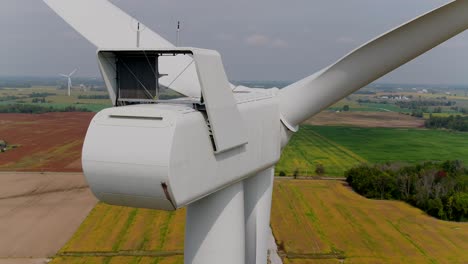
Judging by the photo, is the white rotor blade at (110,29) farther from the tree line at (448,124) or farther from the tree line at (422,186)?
the tree line at (448,124)

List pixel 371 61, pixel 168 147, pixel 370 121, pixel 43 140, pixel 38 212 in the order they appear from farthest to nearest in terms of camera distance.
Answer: pixel 370 121 < pixel 43 140 < pixel 38 212 < pixel 371 61 < pixel 168 147

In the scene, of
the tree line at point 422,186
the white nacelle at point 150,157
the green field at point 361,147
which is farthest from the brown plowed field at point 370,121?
the white nacelle at point 150,157

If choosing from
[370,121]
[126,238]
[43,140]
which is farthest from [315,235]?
[370,121]

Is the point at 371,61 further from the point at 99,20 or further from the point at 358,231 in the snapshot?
the point at 358,231

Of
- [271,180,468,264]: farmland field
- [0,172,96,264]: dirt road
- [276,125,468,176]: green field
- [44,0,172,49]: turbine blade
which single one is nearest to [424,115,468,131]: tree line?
[276,125,468,176]: green field

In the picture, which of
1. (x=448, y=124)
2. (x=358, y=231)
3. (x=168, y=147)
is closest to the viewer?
(x=168, y=147)

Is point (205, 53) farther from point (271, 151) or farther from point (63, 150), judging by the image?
point (63, 150)
